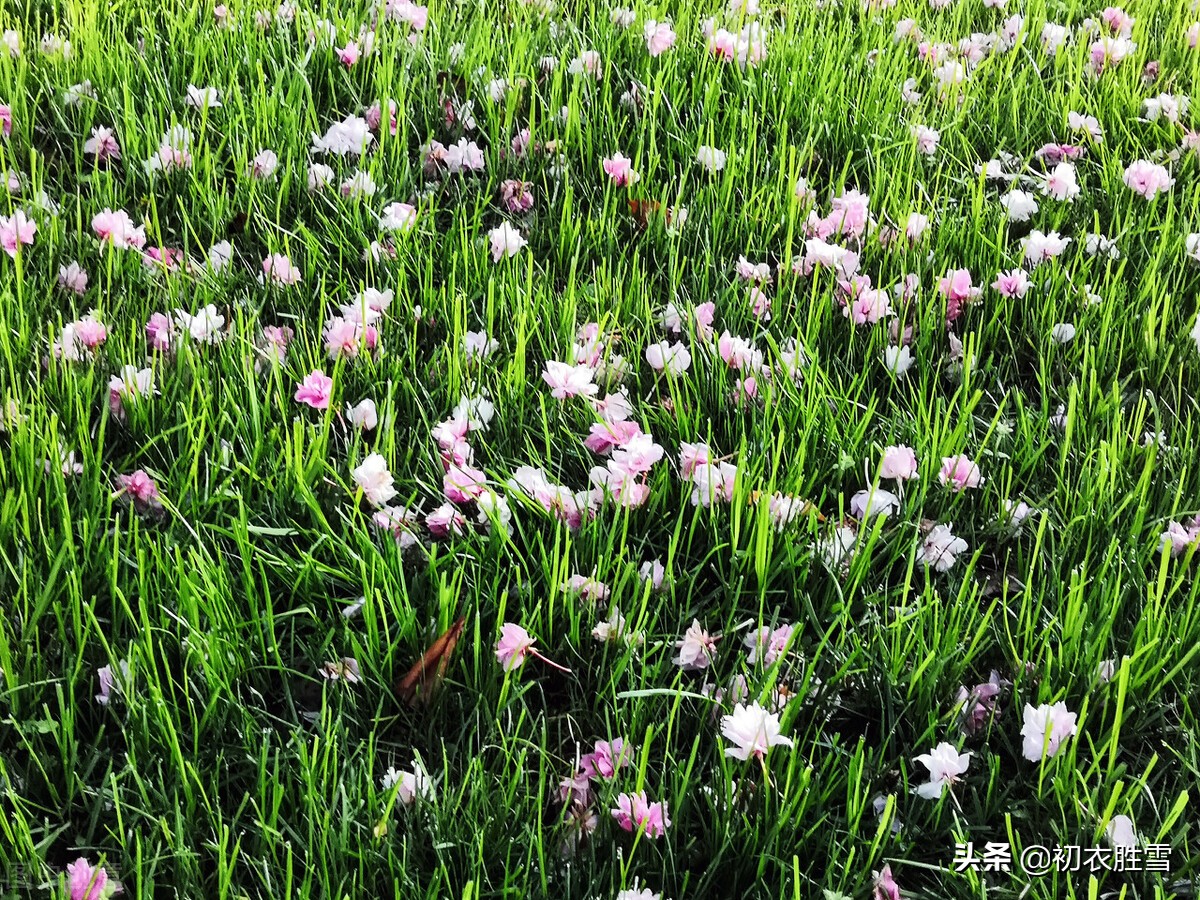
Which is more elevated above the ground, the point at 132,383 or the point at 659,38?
the point at 659,38

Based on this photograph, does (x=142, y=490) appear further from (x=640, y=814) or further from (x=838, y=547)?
(x=838, y=547)

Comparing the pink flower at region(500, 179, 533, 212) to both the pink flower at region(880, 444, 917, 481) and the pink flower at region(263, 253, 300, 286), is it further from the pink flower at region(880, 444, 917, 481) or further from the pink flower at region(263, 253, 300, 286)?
the pink flower at region(880, 444, 917, 481)

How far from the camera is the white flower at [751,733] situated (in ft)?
4.02

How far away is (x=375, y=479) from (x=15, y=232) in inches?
38.0

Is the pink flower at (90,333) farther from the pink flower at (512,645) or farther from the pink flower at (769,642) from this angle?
the pink flower at (769,642)

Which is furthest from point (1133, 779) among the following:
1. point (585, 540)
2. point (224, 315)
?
point (224, 315)

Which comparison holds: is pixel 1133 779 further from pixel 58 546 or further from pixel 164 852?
pixel 58 546

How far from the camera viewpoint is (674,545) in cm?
143

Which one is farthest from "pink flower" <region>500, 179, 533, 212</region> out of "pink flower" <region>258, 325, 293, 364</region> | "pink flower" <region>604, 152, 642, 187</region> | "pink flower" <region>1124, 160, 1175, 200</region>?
"pink flower" <region>1124, 160, 1175, 200</region>

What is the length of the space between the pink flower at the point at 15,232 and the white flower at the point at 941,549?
1.66 metres

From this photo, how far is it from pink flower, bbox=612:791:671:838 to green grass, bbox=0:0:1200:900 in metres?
0.03

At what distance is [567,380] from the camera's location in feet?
5.69

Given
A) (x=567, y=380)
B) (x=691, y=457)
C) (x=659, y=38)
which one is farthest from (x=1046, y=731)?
(x=659, y=38)

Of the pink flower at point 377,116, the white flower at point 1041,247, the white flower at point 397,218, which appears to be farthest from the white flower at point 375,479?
the white flower at point 1041,247
